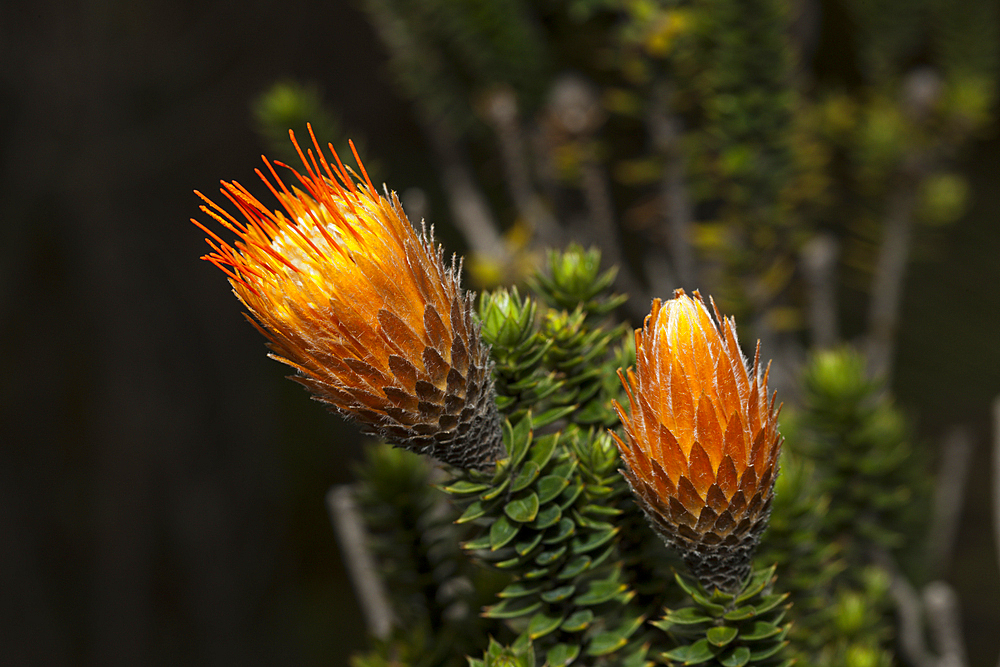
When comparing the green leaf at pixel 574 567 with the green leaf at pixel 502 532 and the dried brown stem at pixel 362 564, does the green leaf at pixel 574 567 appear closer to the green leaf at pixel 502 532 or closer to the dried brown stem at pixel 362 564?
the green leaf at pixel 502 532

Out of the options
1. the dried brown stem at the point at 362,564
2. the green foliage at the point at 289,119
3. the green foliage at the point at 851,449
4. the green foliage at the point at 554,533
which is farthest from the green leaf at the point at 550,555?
the green foliage at the point at 289,119

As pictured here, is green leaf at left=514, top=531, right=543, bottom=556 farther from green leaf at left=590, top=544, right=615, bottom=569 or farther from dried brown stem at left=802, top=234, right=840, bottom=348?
dried brown stem at left=802, top=234, right=840, bottom=348

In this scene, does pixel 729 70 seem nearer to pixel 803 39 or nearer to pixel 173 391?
pixel 803 39

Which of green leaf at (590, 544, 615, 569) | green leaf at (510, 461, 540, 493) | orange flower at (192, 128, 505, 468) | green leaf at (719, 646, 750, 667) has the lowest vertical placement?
green leaf at (719, 646, 750, 667)

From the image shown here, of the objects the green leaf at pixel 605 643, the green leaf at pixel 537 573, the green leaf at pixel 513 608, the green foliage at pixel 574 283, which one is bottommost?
the green leaf at pixel 605 643

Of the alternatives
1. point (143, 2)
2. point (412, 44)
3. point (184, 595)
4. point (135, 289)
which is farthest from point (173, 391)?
point (412, 44)

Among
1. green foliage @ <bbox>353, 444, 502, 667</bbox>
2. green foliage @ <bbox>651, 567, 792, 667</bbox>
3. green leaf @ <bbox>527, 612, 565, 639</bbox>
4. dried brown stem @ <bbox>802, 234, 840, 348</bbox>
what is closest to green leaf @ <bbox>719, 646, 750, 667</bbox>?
green foliage @ <bbox>651, 567, 792, 667</bbox>

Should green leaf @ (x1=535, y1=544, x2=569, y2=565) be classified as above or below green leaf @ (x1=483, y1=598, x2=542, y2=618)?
above
